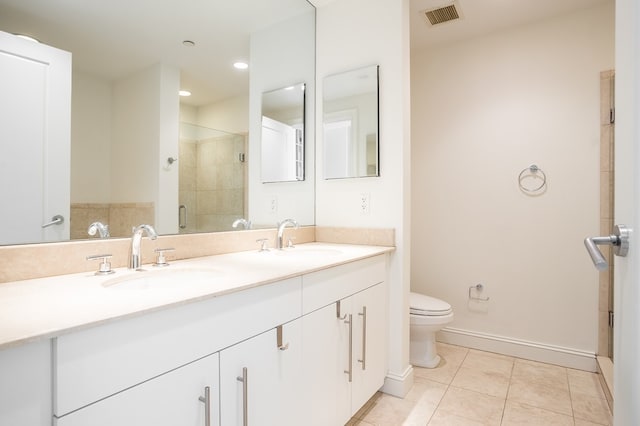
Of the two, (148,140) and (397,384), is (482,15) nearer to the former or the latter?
(148,140)

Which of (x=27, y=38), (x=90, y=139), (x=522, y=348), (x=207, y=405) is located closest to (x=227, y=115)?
(x=90, y=139)

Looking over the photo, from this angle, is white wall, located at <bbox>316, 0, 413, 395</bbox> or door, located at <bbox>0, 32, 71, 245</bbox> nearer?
door, located at <bbox>0, 32, 71, 245</bbox>

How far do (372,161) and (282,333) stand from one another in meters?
1.22

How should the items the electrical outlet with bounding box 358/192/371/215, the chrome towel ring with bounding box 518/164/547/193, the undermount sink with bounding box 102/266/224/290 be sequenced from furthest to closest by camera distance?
the chrome towel ring with bounding box 518/164/547/193 → the electrical outlet with bounding box 358/192/371/215 → the undermount sink with bounding box 102/266/224/290

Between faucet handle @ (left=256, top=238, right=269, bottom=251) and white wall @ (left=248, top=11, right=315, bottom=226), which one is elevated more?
white wall @ (left=248, top=11, right=315, bottom=226)

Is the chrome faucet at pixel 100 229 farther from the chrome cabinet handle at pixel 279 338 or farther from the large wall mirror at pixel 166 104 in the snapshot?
the chrome cabinet handle at pixel 279 338

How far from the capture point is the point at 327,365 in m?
1.40

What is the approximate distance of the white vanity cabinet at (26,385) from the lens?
583 millimetres

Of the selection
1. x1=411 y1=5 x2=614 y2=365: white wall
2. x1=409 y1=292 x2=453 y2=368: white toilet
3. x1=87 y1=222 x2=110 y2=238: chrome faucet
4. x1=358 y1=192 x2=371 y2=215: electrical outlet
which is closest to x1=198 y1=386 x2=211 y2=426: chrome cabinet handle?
x1=87 y1=222 x2=110 y2=238: chrome faucet

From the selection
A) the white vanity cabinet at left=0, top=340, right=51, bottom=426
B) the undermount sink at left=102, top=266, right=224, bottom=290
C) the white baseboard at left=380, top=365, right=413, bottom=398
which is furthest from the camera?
the white baseboard at left=380, top=365, right=413, bottom=398

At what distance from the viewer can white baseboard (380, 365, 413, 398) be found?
1945mm

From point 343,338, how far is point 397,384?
0.70 m

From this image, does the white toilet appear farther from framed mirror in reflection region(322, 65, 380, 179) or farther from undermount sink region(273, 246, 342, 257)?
framed mirror in reflection region(322, 65, 380, 179)

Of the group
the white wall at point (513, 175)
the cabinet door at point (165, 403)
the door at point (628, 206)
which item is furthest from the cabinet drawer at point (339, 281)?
the white wall at point (513, 175)
